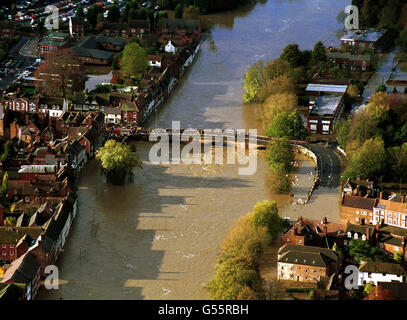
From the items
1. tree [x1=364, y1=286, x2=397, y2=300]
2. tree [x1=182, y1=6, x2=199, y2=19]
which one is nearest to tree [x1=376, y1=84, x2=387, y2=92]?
tree [x1=182, y1=6, x2=199, y2=19]

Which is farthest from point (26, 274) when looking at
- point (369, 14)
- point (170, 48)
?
point (369, 14)

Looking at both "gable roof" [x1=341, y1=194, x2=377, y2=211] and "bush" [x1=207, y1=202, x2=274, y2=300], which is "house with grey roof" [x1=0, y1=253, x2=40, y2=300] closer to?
"bush" [x1=207, y1=202, x2=274, y2=300]

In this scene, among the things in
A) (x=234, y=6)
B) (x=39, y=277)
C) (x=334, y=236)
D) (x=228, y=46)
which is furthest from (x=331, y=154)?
(x=234, y=6)

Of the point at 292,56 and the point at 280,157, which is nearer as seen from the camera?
the point at 280,157

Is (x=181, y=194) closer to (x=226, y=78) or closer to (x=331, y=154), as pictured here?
(x=331, y=154)

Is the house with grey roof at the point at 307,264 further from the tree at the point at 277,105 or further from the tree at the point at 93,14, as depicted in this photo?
the tree at the point at 93,14

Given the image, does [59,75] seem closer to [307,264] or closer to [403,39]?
[307,264]
